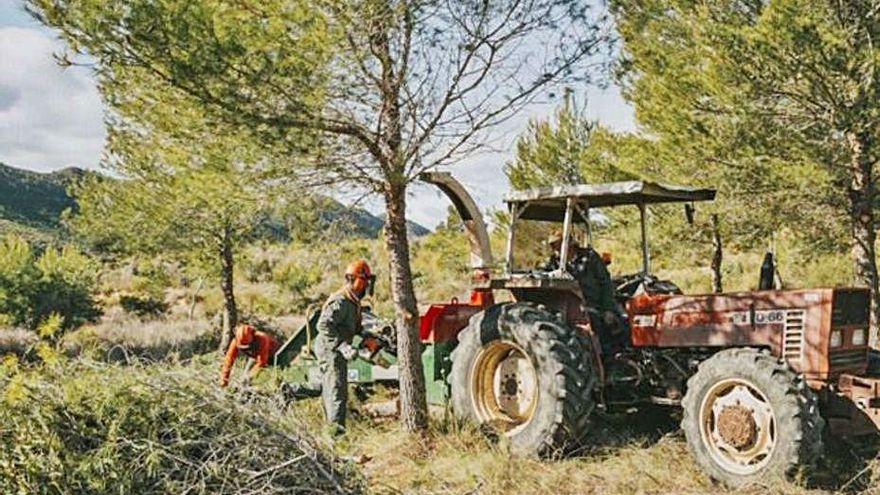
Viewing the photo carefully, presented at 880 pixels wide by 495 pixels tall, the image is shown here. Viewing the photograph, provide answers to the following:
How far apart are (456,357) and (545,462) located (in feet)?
4.36

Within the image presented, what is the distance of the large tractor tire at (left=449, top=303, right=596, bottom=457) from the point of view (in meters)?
6.84

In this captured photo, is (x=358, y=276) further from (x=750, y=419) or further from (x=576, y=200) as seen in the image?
(x=750, y=419)

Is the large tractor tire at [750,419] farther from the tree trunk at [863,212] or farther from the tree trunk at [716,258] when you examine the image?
the tree trunk at [716,258]

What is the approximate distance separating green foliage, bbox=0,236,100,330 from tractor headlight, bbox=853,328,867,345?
55.2 ft

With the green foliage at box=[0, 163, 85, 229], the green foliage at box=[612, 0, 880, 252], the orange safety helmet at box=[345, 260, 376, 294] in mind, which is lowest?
the orange safety helmet at box=[345, 260, 376, 294]

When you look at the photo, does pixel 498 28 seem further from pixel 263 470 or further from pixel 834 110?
pixel 834 110

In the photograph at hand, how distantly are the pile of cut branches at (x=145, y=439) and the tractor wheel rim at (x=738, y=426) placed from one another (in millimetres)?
2822

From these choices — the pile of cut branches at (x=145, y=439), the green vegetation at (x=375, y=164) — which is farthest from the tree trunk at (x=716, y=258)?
the pile of cut branches at (x=145, y=439)

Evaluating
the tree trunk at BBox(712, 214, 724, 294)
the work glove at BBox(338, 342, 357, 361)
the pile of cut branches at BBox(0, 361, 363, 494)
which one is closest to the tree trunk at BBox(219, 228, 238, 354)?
the tree trunk at BBox(712, 214, 724, 294)

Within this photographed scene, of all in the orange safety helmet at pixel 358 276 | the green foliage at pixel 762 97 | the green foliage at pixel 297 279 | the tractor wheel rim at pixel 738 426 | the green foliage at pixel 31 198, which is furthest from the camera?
the green foliage at pixel 31 198

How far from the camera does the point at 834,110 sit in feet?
32.1

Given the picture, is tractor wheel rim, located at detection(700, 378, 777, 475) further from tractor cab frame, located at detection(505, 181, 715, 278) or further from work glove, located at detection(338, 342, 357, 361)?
work glove, located at detection(338, 342, 357, 361)

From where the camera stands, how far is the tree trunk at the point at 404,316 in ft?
23.2

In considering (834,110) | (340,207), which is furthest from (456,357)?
(834,110)
